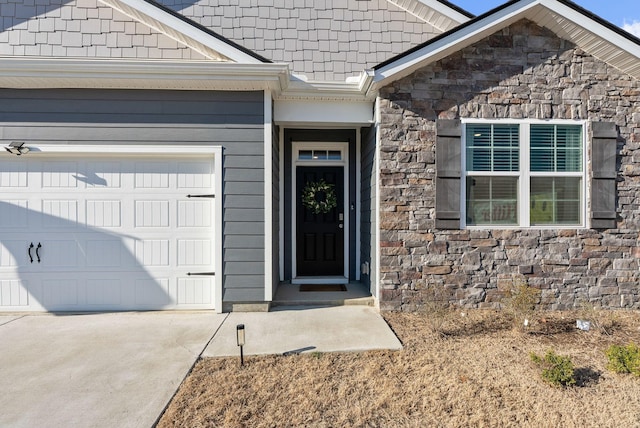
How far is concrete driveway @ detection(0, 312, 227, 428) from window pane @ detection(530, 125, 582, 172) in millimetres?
4492

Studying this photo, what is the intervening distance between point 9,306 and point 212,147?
10.7 ft

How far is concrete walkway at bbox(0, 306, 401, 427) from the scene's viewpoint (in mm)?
2361

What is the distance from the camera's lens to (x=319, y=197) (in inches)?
225

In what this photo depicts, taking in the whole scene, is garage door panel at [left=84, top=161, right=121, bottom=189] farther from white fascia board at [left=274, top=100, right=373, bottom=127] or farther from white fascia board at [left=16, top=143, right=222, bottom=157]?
white fascia board at [left=274, top=100, right=373, bottom=127]

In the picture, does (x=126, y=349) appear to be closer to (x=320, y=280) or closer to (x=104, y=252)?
(x=104, y=252)

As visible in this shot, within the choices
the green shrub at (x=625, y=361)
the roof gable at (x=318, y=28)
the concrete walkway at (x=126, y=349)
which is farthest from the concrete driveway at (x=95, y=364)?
the roof gable at (x=318, y=28)

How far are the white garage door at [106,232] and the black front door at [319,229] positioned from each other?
5.61 feet

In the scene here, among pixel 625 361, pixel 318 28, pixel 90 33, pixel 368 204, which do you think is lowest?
pixel 625 361

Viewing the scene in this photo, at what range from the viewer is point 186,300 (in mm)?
4438

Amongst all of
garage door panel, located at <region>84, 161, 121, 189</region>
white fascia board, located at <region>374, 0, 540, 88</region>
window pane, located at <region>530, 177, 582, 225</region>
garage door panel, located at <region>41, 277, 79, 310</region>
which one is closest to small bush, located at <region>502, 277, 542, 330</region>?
window pane, located at <region>530, 177, 582, 225</region>

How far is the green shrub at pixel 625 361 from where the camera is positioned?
2.73 meters

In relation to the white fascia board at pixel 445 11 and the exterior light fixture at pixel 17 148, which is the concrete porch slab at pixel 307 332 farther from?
the white fascia board at pixel 445 11

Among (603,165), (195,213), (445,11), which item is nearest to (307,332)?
(195,213)

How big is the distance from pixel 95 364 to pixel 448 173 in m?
4.24
